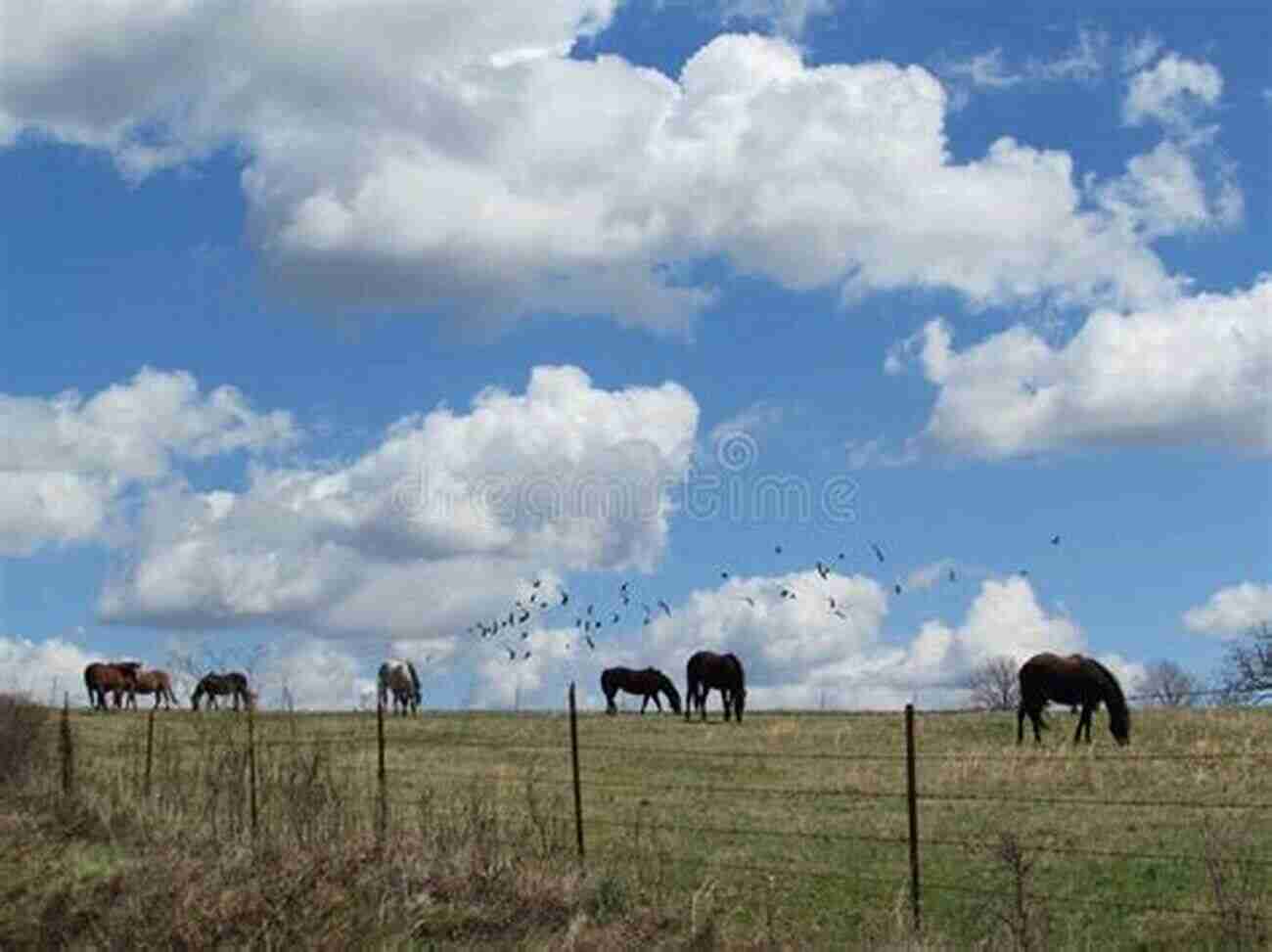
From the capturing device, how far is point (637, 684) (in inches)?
2030

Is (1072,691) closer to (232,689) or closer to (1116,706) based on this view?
(1116,706)

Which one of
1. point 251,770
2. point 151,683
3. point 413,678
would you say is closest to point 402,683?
point 413,678

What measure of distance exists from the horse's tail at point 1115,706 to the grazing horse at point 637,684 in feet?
61.6

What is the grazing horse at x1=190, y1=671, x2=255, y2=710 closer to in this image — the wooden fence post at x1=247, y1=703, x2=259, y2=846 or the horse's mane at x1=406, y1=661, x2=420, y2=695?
the wooden fence post at x1=247, y1=703, x2=259, y2=846

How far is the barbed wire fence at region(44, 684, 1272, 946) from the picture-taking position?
1441 centimetres

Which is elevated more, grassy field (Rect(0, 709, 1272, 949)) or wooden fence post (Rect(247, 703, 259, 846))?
wooden fence post (Rect(247, 703, 259, 846))

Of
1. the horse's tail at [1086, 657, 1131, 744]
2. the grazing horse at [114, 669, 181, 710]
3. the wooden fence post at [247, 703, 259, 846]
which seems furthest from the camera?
the grazing horse at [114, 669, 181, 710]

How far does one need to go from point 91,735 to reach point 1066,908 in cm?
2815

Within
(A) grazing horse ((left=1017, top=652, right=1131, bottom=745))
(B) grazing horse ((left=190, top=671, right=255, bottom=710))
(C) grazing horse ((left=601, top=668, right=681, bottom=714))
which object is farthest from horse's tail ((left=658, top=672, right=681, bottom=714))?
(B) grazing horse ((left=190, top=671, right=255, bottom=710))

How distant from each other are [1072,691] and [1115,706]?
6.15 feet

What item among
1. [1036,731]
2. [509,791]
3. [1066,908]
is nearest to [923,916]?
[1066,908]

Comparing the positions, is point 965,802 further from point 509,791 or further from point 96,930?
point 96,930

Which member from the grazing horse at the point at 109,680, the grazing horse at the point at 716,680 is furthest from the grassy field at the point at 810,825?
the grazing horse at the point at 109,680

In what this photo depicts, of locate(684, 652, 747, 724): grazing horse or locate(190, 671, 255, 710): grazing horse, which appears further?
Result: locate(684, 652, 747, 724): grazing horse
